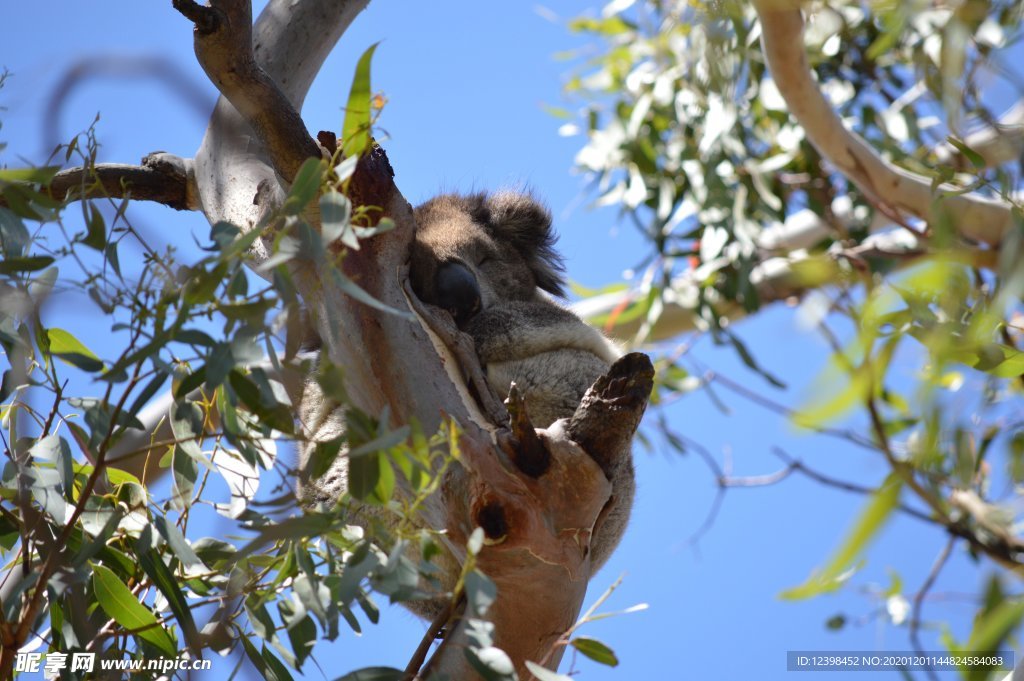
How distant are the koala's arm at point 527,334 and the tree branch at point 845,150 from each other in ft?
2.48

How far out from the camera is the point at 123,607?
52.8 inches

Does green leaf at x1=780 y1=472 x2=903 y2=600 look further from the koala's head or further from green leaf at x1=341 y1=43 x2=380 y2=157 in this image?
the koala's head

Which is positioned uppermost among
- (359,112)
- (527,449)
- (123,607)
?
(359,112)

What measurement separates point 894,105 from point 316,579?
3.43 m

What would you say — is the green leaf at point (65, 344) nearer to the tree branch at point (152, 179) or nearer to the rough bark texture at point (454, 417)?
the rough bark texture at point (454, 417)

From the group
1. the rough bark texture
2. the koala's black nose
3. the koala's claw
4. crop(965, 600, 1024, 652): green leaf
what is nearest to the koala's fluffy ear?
the koala's black nose

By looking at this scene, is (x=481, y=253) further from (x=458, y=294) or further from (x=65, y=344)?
(x=65, y=344)

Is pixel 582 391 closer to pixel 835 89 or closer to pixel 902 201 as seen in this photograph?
pixel 902 201

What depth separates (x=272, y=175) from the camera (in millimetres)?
1623

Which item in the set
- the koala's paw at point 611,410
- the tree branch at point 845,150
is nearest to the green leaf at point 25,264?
the koala's paw at point 611,410

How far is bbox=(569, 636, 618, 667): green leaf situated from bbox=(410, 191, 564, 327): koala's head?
1051mm

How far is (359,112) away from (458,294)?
95 cm

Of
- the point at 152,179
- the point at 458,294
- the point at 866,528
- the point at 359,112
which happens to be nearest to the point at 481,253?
the point at 458,294

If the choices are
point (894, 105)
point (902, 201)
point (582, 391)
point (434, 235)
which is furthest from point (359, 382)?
point (894, 105)
